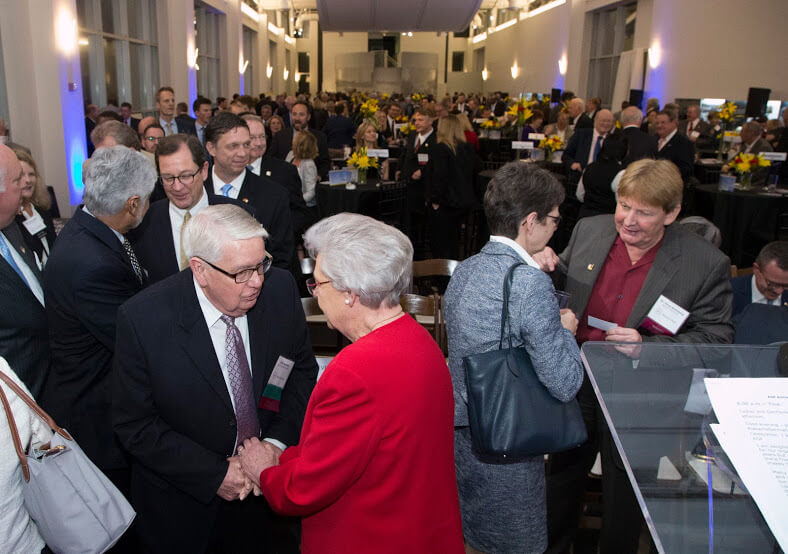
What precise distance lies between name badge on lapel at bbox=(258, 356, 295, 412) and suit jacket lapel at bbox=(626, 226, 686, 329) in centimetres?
118

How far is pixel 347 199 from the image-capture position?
581 centimetres

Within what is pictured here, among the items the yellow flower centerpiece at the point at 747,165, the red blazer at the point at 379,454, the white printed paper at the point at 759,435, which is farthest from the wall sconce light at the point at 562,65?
the white printed paper at the point at 759,435

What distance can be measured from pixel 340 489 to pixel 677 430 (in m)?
0.67

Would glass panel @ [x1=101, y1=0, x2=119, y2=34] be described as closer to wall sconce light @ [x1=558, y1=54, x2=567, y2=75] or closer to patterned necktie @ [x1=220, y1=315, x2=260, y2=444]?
patterned necktie @ [x1=220, y1=315, x2=260, y2=444]

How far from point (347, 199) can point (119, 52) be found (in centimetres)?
765

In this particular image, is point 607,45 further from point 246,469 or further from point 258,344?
point 246,469

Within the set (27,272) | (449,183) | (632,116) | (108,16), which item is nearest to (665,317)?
(27,272)

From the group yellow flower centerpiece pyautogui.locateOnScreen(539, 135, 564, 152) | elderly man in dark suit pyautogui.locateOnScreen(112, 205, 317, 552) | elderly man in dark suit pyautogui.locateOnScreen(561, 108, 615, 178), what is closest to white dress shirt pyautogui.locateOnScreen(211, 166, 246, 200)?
elderly man in dark suit pyautogui.locateOnScreen(112, 205, 317, 552)

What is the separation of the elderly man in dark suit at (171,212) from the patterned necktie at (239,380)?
846mm

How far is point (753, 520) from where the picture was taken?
3.12 ft

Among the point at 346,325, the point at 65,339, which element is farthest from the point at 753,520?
the point at 65,339

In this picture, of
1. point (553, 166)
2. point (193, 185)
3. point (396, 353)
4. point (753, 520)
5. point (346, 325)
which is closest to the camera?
point (753, 520)

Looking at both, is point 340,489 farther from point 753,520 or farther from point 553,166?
point 553,166

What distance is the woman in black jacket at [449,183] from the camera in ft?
18.7
